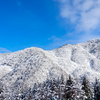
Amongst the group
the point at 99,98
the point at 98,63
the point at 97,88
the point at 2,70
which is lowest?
the point at 99,98

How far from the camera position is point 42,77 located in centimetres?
7144

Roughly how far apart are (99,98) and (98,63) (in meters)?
92.8

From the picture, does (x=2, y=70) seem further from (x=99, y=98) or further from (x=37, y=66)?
(x=99, y=98)

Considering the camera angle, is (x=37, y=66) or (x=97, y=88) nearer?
(x=97, y=88)

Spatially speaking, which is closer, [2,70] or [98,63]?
[2,70]

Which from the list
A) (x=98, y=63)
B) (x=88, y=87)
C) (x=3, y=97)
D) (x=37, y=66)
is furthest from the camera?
(x=98, y=63)

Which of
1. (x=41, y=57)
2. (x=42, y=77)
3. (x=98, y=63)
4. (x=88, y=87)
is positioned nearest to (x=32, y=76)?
(x=42, y=77)

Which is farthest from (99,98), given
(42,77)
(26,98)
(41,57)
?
(41,57)

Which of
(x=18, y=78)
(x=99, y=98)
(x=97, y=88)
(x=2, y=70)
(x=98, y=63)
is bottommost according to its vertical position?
(x=99, y=98)

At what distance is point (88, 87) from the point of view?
38375 millimetres

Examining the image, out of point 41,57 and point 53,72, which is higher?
point 41,57

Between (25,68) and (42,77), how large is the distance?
19.4 meters

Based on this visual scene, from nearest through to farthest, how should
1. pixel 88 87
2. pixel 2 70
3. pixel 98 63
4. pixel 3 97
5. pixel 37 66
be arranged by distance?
pixel 3 97 < pixel 88 87 < pixel 37 66 < pixel 2 70 < pixel 98 63

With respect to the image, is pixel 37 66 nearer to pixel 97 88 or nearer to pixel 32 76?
pixel 32 76
